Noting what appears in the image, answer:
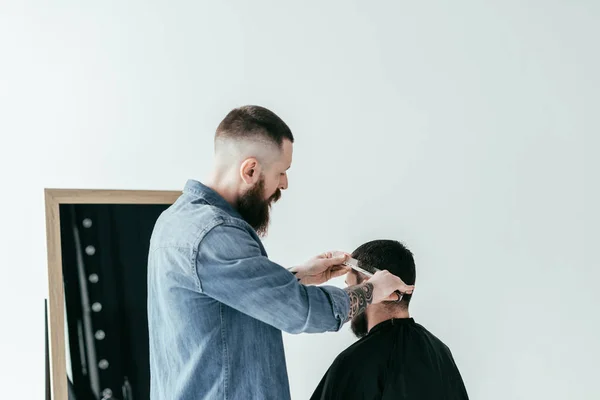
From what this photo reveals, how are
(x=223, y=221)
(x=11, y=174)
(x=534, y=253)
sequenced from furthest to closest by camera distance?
1. (x=534, y=253)
2. (x=11, y=174)
3. (x=223, y=221)

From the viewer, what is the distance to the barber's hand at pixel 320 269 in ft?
7.41

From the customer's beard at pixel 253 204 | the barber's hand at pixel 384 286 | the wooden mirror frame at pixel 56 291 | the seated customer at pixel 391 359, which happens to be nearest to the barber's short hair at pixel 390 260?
the seated customer at pixel 391 359

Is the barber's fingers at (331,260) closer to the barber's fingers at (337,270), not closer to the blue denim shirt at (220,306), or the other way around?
the barber's fingers at (337,270)

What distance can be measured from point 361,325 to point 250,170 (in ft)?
2.76

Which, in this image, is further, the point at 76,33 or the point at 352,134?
the point at 352,134

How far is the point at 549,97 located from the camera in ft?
10.7

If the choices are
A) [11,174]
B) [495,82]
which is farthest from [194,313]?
[495,82]

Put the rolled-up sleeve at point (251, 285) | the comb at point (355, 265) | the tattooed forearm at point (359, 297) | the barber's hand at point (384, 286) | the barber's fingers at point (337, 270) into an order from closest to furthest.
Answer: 1. the rolled-up sleeve at point (251, 285)
2. the tattooed forearm at point (359, 297)
3. the barber's hand at point (384, 286)
4. the comb at point (355, 265)
5. the barber's fingers at point (337, 270)

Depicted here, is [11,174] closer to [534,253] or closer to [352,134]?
[352,134]

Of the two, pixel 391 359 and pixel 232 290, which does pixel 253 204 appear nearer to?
pixel 232 290

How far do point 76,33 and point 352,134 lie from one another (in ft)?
3.87

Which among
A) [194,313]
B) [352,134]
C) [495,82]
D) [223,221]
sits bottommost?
[194,313]

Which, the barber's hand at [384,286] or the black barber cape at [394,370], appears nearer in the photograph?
the barber's hand at [384,286]

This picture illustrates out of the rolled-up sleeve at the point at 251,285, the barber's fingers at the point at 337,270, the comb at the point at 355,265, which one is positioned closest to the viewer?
the rolled-up sleeve at the point at 251,285
